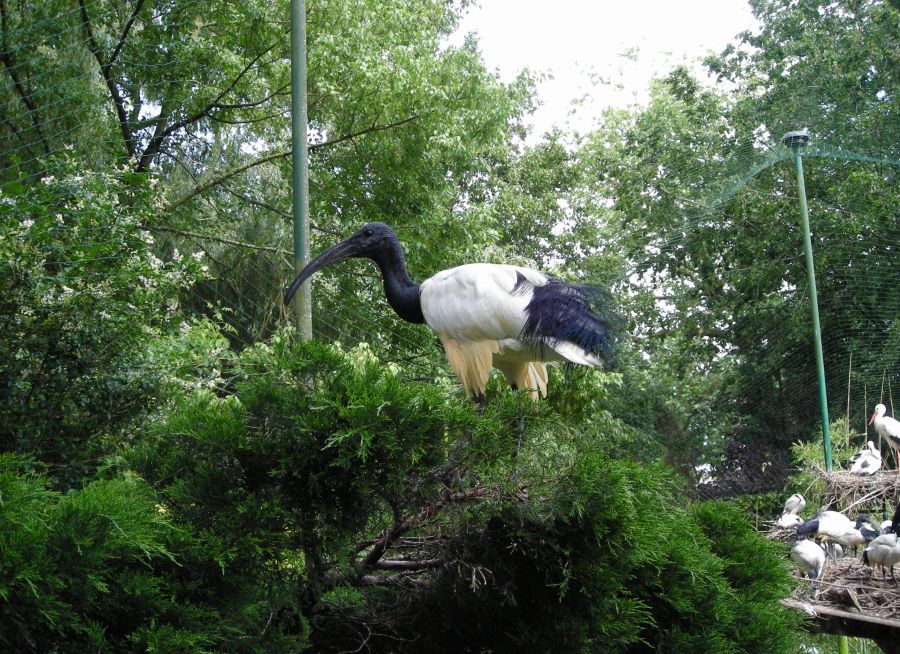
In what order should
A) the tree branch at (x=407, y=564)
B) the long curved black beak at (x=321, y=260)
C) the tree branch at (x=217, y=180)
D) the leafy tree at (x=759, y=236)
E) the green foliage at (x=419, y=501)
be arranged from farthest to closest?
the leafy tree at (x=759, y=236) → the tree branch at (x=217, y=180) → the long curved black beak at (x=321, y=260) → the tree branch at (x=407, y=564) → the green foliage at (x=419, y=501)

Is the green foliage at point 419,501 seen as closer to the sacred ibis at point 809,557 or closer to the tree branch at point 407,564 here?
the tree branch at point 407,564

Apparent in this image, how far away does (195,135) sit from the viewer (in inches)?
324

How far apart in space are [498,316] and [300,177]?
45.8 inches

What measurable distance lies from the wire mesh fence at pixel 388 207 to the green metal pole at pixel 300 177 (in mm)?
943

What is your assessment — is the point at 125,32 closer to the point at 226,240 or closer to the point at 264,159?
the point at 264,159

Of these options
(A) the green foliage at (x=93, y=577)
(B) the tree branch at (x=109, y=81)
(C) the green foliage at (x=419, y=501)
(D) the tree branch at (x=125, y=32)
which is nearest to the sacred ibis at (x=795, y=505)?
(C) the green foliage at (x=419, y=501)

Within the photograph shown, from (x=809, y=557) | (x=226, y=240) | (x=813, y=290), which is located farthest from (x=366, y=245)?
(x=813, y=290)

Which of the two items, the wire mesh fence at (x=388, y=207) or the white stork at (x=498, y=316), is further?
the wire mesh fence at (x=388, y=207)

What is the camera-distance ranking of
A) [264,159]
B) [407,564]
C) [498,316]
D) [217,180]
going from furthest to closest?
[264,159]
[217,180]
[498,316]
[407,564]

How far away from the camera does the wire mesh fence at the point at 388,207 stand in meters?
6.57

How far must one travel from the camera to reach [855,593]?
5477mm

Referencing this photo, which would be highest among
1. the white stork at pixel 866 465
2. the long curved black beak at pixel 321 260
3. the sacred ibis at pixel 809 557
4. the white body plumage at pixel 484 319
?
the long curved black beak at pixel 321 260

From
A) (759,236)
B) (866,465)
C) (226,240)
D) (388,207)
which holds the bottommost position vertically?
(866,465)

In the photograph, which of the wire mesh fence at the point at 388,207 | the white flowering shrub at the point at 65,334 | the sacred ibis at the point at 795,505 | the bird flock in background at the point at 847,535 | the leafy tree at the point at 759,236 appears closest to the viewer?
the white flowering shrub at the point at 65,334
